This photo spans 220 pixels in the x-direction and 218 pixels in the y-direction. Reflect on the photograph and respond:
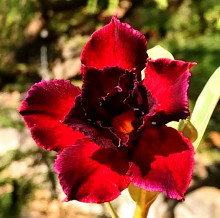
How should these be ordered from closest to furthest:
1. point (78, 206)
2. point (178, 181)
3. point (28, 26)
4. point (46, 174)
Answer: point (178, 181)
point (46, 174)
point (78, 206)
point (28, 26)

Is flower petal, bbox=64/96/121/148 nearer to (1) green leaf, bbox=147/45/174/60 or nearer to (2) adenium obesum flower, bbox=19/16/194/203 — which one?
(2) adenium obesum flower, bbox=19/16/194/203

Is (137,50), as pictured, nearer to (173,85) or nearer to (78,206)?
(173,85)

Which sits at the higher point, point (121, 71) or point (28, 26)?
point (121, 71)

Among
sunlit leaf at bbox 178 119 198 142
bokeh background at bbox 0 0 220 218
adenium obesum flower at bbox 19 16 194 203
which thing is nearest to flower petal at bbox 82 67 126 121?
adenium obesum flower at bbox 19 16 194 203

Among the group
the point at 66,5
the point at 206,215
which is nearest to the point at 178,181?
the point at 206,215

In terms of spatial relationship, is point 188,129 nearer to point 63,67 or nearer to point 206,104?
point 206,104

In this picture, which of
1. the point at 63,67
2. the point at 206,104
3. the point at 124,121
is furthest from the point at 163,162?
the point at 63,67
